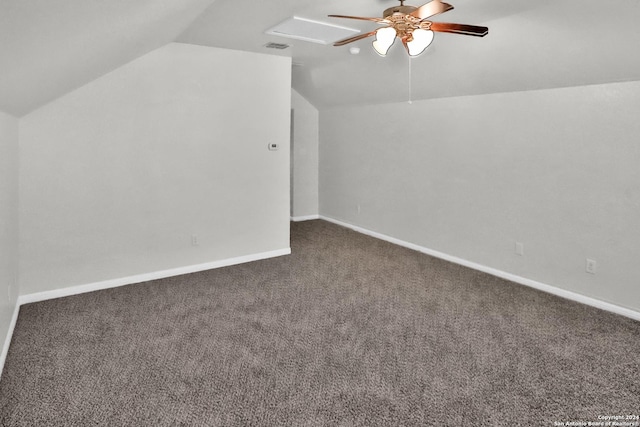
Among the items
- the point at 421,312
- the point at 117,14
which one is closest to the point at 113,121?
the point at 117,14

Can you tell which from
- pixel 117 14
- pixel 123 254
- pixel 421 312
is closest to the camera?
pixel 117 14

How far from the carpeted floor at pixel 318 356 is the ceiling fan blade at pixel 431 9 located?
7.38 ft

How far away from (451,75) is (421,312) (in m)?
2.61

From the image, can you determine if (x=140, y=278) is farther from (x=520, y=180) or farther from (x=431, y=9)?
(x=520, y=180)

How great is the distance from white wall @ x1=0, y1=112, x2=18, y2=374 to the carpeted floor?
0.77 feet

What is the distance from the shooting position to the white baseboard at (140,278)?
→ 4.02 metres

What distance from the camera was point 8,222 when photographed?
10.7ft

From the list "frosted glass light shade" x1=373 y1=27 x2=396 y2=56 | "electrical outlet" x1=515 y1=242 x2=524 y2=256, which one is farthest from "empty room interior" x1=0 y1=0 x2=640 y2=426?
"electrical outlet" x1=515 y1=242 x2=524 y2=256

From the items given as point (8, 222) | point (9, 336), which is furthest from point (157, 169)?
point (9, 336)

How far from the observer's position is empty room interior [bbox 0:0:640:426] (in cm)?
250

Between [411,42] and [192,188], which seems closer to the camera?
[411,42]

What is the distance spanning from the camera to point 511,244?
15.2ft

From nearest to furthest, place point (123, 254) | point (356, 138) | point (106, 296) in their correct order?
point (106, 296), point (123, 254), point (356, 138)

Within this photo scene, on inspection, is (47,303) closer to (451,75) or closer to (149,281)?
(149,281)
